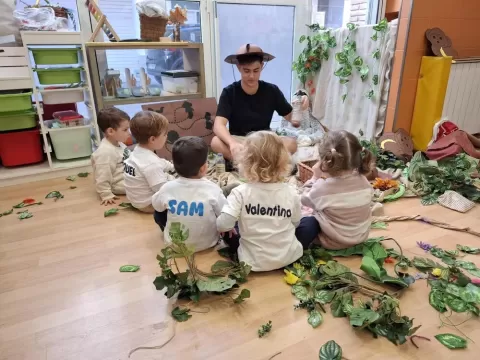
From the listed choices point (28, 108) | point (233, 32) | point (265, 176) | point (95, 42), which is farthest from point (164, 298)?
point (233, 32)

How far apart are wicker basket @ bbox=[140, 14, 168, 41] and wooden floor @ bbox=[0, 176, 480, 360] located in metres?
1.58

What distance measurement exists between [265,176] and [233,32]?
7.71 ft

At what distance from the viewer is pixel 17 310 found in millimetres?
1329

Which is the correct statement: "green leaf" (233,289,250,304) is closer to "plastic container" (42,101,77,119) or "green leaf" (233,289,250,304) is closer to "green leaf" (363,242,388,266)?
"green leaf" (363,242,388,266)

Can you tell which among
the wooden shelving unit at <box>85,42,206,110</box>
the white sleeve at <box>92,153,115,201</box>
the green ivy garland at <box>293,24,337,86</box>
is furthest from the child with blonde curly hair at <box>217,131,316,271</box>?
the green ivy garland at <box>293,24,337,86</box>

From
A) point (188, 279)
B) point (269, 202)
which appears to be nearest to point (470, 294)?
point (269, 202)

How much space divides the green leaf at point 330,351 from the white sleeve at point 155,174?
1.17m

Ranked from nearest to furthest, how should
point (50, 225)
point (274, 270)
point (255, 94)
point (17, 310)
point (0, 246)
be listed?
point (17, 310), point (274, 270), point (0, 246), point (50, 225), point (255, 94)

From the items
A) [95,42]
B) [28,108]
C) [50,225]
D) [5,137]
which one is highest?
[95,42]

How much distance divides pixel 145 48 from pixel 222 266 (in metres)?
1.93

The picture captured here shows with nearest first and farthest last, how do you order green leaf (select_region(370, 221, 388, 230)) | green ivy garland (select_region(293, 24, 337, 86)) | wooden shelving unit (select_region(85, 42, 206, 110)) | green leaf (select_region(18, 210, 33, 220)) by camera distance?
1. green leaf (select_region(370, 221, 388, 230))
2. green leaf (select_region(18, 210, 33, 220))
3. wooden shelving unit (select_region(85, 42, 206, 110))
4. green ivy garland (select_region(293, 24, 337, 86))

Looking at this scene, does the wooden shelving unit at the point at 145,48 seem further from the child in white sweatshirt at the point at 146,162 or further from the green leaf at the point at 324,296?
the green leaf at the point at 324,296

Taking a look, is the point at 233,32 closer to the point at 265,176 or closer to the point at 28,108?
the point at 28,108

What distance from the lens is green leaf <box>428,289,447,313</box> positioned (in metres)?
1.30
